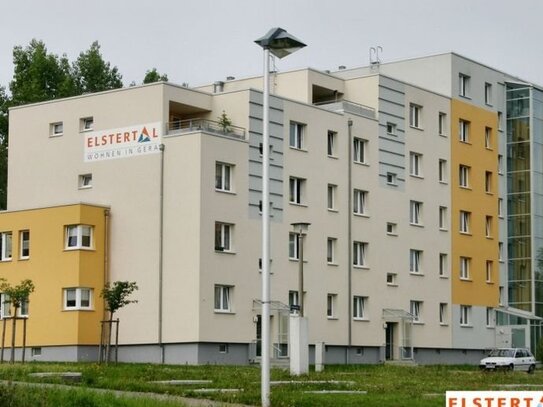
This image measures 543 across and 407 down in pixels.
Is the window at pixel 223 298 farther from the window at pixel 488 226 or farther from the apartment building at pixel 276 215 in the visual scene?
the window at pixel 488 226

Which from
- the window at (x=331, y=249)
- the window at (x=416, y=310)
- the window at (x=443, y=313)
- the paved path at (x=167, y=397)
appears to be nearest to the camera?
the paved path at (x=167, y=397)

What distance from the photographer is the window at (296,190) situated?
58.8 metres

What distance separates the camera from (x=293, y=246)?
193 feet

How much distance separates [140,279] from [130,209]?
124 inches

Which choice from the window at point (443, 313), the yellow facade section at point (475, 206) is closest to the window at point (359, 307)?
the window at point (443, 313)

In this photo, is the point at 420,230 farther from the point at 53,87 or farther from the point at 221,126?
the point at 53,87

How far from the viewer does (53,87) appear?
83.5 meters

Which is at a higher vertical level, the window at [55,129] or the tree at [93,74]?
the tree at [93,74]

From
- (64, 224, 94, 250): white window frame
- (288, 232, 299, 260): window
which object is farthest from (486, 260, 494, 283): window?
(64, 224, 94, 250): white window frame

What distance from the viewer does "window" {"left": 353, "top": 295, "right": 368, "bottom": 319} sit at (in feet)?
204

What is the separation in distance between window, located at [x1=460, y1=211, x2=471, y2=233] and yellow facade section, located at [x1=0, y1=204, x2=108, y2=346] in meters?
23.6

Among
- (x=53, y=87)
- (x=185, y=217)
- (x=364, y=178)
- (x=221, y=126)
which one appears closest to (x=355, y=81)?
(x=364, y=178)

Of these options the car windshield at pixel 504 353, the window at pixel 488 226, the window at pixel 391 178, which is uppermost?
the window at pixel 391 178

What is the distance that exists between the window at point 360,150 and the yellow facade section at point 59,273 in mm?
14047
